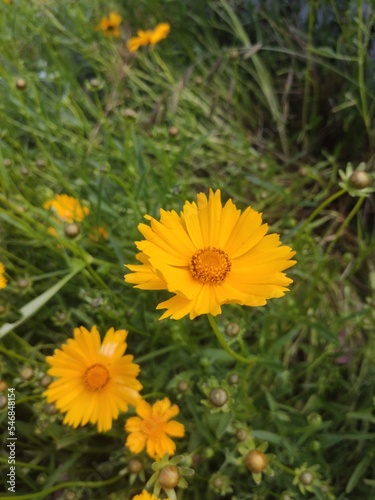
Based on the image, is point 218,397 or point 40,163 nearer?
point 218,397

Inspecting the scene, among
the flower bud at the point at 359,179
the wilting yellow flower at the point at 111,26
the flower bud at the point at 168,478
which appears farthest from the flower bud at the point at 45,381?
the wilting yellow flower at the point at 111,26

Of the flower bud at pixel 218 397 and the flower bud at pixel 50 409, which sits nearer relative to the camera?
the flower bud at pixel 218 397

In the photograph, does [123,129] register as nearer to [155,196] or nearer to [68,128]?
[68,128]

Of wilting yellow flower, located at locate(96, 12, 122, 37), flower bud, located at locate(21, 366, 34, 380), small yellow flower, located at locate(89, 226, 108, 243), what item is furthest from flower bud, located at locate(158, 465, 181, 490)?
wilting yellow flower, located at locate(96, 12, 122, 37)

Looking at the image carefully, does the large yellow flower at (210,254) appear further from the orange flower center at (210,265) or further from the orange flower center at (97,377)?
the orange flower center at (97,377)

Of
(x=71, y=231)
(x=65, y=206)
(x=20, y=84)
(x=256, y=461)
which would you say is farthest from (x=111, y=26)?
(x=256, y=461)

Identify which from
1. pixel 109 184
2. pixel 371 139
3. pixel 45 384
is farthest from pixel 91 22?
pixel 45 384

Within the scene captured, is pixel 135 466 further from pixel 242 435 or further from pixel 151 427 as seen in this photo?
pixel 242 435
